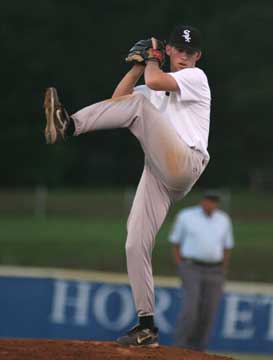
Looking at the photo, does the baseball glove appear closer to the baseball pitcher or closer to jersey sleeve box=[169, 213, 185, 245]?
the baseball pitcher

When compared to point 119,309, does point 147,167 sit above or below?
above

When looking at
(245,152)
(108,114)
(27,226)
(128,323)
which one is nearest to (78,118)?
(108,114)

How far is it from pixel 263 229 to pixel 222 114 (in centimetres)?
1338

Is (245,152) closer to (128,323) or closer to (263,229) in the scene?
(263,229)

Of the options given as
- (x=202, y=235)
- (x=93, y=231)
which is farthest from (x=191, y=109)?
(x=93, y=231)

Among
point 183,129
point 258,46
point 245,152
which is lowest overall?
point 183,129

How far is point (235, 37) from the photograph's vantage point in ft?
154

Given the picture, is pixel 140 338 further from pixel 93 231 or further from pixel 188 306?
pixel 93 231

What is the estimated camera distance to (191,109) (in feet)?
25.3

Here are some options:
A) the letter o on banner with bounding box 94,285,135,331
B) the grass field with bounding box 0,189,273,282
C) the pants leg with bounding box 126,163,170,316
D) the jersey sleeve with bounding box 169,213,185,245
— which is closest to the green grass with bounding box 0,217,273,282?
the grass field with bounding box 0,189,273,282

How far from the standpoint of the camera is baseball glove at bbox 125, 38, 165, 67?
301 inches

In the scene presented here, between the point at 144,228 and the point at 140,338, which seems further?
the point at 140,338

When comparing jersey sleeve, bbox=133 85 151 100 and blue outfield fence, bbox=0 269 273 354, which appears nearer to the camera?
jersey sleeve, bbox=133 85 151 100

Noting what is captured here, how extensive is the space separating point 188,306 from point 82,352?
5.25 m
